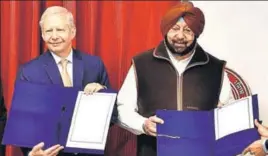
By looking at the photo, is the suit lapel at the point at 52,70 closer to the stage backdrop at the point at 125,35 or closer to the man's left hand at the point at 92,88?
the man's left hand at the point at 92,88

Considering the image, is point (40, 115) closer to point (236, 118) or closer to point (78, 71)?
point (78, 71)

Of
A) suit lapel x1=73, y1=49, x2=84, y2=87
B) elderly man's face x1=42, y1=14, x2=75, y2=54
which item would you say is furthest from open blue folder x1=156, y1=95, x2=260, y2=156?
elderly man's face x1=42, y1=14, x2=75, y2=54

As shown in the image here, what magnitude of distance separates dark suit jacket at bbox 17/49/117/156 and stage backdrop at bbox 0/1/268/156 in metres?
0.46

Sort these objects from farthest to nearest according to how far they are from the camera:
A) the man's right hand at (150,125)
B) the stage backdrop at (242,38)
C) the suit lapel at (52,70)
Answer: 1. the stage backdrop at (242,38)
2. the suit lapel at (52,70)
3. the man's right hand at (150,125)

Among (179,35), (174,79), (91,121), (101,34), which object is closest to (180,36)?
(179,35)

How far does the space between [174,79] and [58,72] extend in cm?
46

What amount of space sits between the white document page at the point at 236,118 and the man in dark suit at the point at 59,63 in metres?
0.46

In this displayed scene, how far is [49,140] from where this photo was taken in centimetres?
176

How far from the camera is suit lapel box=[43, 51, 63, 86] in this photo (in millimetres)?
1869

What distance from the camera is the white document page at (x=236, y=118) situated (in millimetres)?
1665

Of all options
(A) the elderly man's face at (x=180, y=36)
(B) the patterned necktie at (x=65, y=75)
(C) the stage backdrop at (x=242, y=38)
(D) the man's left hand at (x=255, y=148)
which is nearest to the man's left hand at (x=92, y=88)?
(B) the patterned necktie at (x=65, y=75)

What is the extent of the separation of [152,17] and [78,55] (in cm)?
69

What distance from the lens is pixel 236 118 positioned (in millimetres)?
1674

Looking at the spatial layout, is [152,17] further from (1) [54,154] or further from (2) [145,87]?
(1) [54,154]
